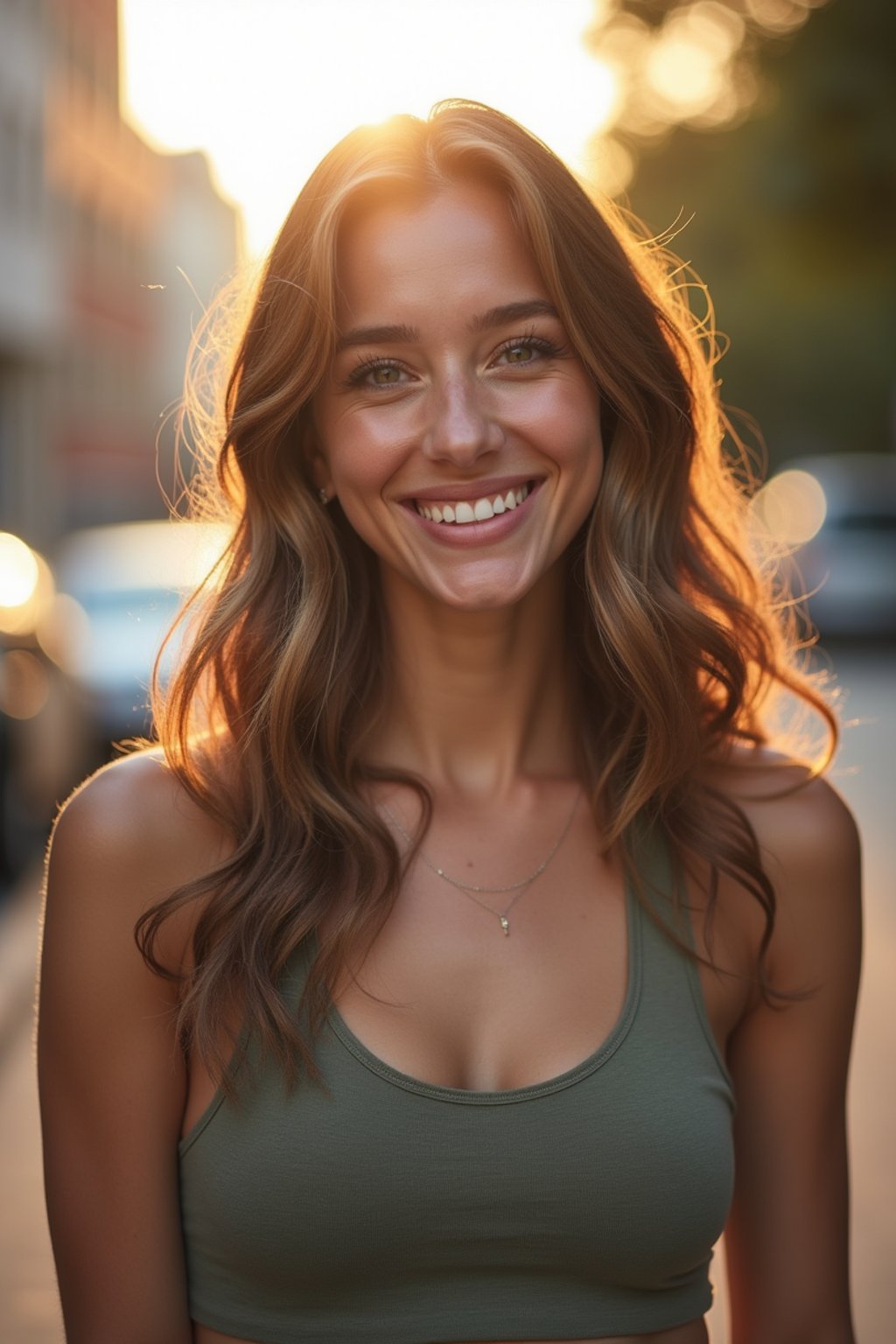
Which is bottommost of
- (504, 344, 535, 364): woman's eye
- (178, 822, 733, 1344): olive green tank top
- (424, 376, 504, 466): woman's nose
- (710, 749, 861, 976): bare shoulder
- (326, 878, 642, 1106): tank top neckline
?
(178, 822, 733, 1344): olive green tank top

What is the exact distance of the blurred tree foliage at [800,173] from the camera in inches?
525

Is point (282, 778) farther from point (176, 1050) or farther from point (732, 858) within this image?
point (732, 858)

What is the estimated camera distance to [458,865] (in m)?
2.72

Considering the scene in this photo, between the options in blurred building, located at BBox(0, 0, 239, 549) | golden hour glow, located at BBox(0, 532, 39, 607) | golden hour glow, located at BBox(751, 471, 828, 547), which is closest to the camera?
golden hour glow, located at BBox(0, 532, 39, 607)

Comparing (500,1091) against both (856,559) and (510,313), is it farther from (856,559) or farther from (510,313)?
(856,559)

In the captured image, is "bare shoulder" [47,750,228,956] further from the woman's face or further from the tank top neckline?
the woman's face

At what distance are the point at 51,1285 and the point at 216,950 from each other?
280 centimetres

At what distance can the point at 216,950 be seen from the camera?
2459 mm

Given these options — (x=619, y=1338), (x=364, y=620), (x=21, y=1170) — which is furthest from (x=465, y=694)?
(x=21, y=1170)

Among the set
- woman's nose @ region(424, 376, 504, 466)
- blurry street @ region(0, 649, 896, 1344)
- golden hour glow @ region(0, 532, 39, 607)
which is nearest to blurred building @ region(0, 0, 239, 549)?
golden hour glow @ region(0, 532, 39, 607)

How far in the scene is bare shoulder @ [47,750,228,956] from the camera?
2.42m

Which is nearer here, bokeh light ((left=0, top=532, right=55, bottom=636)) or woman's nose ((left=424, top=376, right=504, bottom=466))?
woman's nose ((left=424, top=376, right=504, bottom=466))

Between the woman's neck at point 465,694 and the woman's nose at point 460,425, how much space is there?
32cm

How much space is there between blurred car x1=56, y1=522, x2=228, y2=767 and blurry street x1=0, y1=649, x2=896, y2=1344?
222cm
